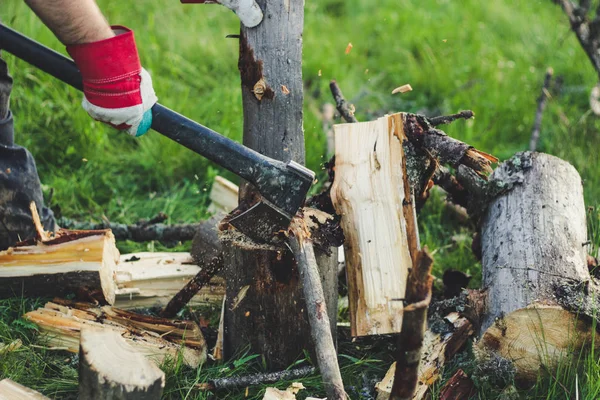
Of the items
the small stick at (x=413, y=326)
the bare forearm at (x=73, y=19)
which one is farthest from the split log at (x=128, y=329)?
the bare forearm at (x=73, y=19)

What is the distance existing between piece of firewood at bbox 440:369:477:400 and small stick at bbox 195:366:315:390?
1.66 feet

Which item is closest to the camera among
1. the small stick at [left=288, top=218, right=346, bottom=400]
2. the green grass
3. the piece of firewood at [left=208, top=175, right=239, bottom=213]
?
the small stick at [left=288, top=218, right=346, bottom=400]

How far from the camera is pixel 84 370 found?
1819 millimetres

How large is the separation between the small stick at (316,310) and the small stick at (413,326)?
0.19 metres

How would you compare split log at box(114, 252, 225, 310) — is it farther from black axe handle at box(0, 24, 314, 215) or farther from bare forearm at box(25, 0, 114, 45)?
bare forearm at box(25, 0, 114, 45)

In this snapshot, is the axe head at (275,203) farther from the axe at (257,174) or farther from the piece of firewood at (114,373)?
the piece of firewood at (114,373)

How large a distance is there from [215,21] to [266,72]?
3.48 meters

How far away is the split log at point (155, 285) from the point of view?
2.83 metres

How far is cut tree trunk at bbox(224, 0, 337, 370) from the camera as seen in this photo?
2.27 meters

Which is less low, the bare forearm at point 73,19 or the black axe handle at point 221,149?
the bare forearm at point 73,19

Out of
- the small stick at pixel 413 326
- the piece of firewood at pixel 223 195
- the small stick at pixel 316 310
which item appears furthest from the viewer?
the piece of firewood at pixel 223 195

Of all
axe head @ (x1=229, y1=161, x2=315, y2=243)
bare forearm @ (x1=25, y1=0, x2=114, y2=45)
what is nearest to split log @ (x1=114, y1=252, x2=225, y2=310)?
axe head @ (x1=229, y1=161, x2=315, y2=243)

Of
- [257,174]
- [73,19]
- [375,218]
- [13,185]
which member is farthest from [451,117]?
[13,185]

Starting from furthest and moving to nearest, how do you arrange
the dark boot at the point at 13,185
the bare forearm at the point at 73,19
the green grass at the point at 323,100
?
the green grass at the point at 323,100 → the dark boot at the point at 13,185 → the bare forearm at the point at 73,19
